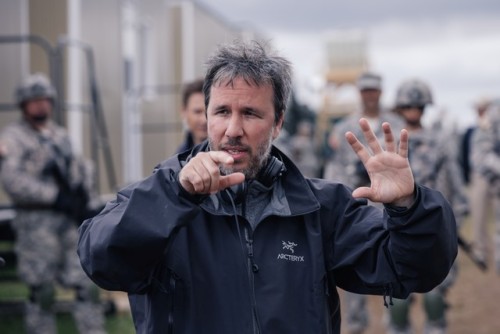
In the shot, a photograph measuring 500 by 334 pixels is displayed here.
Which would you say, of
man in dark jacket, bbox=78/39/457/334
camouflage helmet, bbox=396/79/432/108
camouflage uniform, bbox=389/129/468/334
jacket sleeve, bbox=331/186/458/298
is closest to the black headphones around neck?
man in dark jacket, bbox=78/39/457/334

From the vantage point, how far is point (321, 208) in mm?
3051

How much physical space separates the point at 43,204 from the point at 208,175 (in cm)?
534

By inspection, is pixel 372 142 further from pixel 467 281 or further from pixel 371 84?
pixel 467 281

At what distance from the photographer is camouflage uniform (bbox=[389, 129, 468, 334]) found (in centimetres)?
709

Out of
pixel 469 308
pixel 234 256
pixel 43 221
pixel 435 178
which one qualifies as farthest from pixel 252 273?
pixel 469 308

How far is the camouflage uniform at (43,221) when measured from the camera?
7621mm

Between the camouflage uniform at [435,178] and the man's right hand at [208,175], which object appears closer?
the man's right hand at [208,175]

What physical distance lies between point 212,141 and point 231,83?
197mm

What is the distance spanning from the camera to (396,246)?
2.90 meters

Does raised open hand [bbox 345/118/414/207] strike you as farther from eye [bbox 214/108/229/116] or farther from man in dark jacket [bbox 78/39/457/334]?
eye [bbox 214/108/229/116]

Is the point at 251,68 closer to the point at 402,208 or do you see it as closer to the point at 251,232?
the point at 251,232

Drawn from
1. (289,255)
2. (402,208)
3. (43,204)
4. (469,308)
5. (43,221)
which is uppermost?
(402,208)

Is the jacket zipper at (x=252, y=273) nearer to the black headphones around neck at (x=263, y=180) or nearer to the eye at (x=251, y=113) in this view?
the black headphones around neck at (x=263, y=180)

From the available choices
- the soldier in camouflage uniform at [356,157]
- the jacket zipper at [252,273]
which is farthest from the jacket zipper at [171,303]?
the soldier in camouflage uniform at [356,157]
